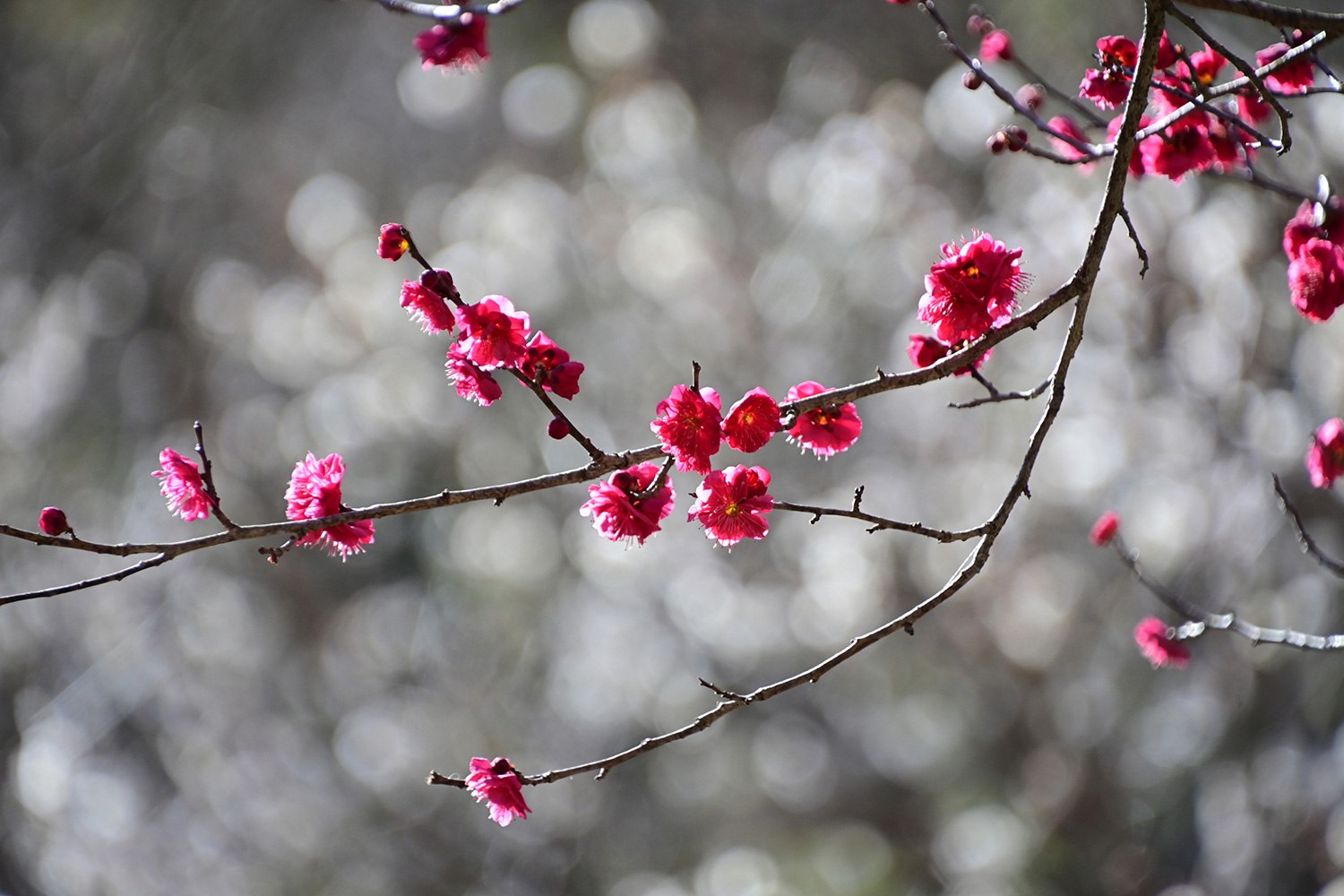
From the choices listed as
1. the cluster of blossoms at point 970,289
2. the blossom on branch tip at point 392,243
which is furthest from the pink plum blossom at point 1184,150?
the blossom on branch tip at point 392,243

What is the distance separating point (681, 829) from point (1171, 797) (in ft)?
9.52

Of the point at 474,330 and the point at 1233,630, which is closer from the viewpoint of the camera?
the point at 474,330

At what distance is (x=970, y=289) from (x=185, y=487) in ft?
3.65

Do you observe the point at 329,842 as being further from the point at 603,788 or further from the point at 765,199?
the point at 765,199

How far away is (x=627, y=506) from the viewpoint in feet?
5.60

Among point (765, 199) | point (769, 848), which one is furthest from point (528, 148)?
point (769, 848)

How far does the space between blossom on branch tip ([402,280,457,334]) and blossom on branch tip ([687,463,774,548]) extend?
16.3 inches

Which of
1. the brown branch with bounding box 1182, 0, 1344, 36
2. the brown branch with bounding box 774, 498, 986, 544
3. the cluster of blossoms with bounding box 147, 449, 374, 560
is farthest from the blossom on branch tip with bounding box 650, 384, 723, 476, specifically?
the brown branch with bounding box 1182, 0, 1344, 36

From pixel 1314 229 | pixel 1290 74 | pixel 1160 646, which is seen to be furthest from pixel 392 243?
pixel 1160 646

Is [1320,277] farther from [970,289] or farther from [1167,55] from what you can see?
[970,289]

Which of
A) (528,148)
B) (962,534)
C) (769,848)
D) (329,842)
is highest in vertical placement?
(528,148)

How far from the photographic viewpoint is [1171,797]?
5.78m

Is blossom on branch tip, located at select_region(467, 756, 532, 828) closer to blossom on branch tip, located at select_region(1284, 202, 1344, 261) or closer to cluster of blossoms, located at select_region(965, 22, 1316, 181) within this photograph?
cluster of blossoms, located at select_region(965, 22, 1316, 181)

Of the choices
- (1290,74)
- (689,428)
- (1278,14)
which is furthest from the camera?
(1290,74)
